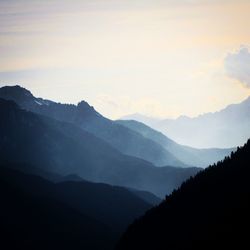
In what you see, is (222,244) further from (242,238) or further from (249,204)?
(249,204)

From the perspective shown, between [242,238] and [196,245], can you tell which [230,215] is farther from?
[242,238]

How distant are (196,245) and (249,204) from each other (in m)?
22.0

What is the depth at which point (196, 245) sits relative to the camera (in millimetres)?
196125

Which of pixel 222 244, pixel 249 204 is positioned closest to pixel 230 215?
pixel 249 204

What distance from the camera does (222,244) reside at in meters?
176

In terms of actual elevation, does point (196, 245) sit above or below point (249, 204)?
below

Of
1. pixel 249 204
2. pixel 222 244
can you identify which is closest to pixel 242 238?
pixel 222 244

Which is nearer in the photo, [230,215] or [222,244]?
[222,244]

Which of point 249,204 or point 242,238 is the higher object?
point 249,204

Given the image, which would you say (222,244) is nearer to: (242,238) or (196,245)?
(242,238)

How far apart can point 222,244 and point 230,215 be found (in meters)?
24.3

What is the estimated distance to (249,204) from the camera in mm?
194500

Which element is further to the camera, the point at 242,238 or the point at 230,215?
the point at 230,215

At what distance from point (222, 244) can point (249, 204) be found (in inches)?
929
